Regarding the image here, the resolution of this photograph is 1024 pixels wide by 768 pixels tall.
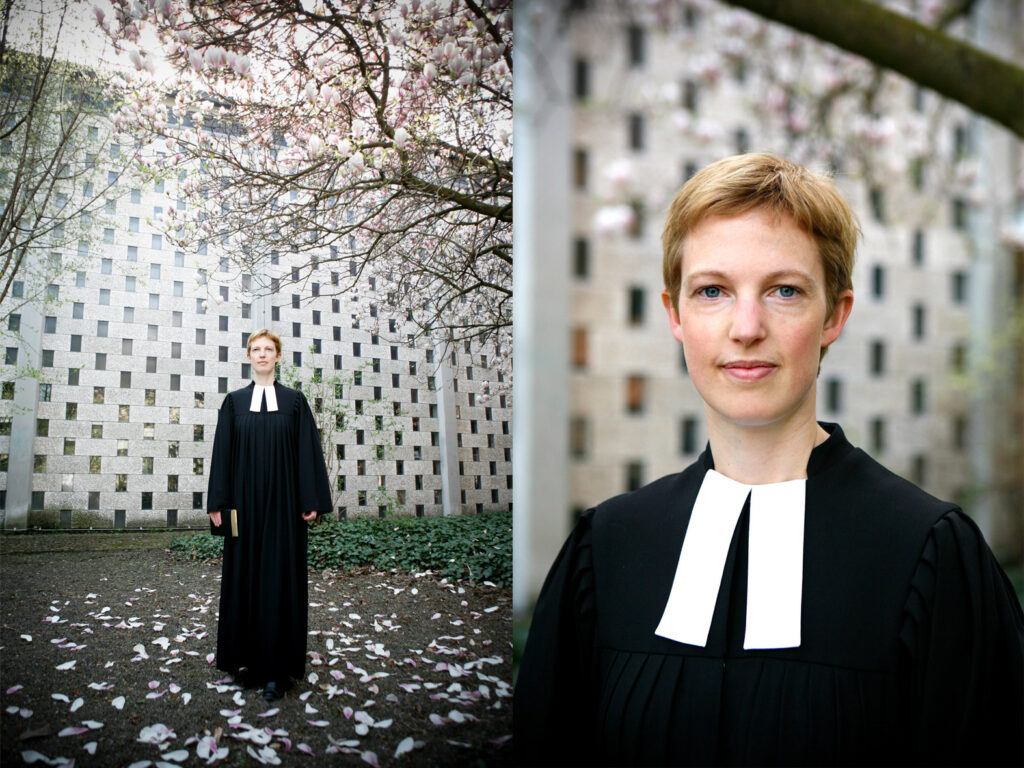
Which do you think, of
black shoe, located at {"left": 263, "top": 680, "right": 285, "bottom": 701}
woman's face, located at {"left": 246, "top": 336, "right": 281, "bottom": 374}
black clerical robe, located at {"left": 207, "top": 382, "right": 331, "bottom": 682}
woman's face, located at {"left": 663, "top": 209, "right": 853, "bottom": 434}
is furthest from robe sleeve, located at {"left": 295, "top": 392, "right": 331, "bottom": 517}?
woman's face, located at {"left": 663, "top": 209, "right": 853, "bottom": 434}

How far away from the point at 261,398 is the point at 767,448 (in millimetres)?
1426

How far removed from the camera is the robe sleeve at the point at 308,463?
2164 millimetres

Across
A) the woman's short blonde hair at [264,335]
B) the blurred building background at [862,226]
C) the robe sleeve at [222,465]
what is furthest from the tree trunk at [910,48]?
the robe sleeve at [222,465]

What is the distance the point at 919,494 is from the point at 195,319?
72.2 inches

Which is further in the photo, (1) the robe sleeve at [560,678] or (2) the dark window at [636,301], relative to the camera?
(2) the dark window at [636,301]

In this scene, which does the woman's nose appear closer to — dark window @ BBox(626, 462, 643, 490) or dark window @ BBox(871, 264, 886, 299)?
dark window @ BBox(626, 462, 643, 490)

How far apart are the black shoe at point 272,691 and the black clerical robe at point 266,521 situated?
2 centimetres

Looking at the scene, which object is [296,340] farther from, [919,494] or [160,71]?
[919,494]

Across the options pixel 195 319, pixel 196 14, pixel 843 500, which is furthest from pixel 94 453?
pixel 843 500

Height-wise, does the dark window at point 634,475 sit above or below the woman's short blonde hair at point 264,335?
below

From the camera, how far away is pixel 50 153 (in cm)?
207

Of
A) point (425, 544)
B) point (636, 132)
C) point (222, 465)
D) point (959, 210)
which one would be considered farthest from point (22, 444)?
point (959, 210)

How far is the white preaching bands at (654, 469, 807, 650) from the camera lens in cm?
124

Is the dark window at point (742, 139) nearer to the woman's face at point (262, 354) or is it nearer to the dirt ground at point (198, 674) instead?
the woman's face at point (262, 354)
